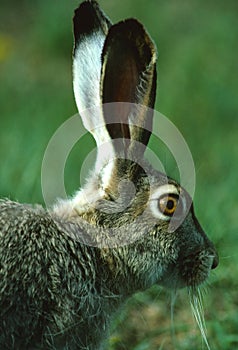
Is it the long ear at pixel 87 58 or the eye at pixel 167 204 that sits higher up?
the long ear at pixel 87 58

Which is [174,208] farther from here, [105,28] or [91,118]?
[105,28]

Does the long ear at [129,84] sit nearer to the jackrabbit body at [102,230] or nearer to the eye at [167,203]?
the jackrabbit body at [102,230]

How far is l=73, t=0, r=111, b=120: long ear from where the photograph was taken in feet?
17.0

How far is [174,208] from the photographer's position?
509cm

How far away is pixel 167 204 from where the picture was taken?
5.08 metres

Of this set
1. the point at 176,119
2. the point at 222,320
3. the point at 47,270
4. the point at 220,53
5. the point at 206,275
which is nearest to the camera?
the point at 47,270

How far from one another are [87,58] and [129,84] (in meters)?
0.39

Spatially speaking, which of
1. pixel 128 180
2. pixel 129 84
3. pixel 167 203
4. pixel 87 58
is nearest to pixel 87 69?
pixel 87 58

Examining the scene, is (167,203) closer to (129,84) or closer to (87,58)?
(129,84)

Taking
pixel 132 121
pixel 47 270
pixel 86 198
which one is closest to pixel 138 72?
pixel 132 121

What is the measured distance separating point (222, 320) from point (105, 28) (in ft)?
6.04

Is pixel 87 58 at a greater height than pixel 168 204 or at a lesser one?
greater

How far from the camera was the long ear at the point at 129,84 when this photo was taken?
4.79 metres

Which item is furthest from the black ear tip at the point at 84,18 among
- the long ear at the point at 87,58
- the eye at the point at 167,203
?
the eye at the point at 167,203
